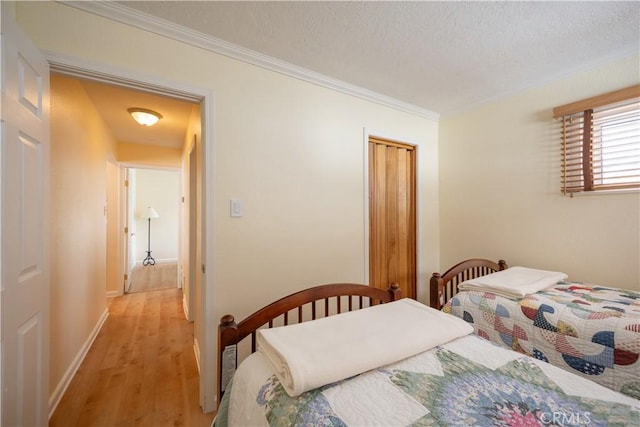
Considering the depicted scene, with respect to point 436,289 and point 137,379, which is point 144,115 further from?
point 436,289

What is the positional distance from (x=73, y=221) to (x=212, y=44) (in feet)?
6.12

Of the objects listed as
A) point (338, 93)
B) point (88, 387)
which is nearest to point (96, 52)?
point (338, 93)

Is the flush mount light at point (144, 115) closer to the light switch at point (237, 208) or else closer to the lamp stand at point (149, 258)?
the light switch at point (237, 208)

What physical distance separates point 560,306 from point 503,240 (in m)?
1.10

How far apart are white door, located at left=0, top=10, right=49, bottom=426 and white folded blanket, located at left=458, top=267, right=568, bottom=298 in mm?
2382

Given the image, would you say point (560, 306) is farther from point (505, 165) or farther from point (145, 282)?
point (145, 282)

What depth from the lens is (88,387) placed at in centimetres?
193

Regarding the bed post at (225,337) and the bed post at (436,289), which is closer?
the bed post at (225,337)

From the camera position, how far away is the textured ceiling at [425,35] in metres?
1.42

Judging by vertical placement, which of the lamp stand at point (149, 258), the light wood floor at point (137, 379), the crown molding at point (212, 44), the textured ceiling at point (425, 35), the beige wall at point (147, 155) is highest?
the textured ceiling at point (425, 35)

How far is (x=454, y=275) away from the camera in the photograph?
2084 millimetres

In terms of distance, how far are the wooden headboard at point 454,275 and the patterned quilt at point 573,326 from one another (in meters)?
0.13
